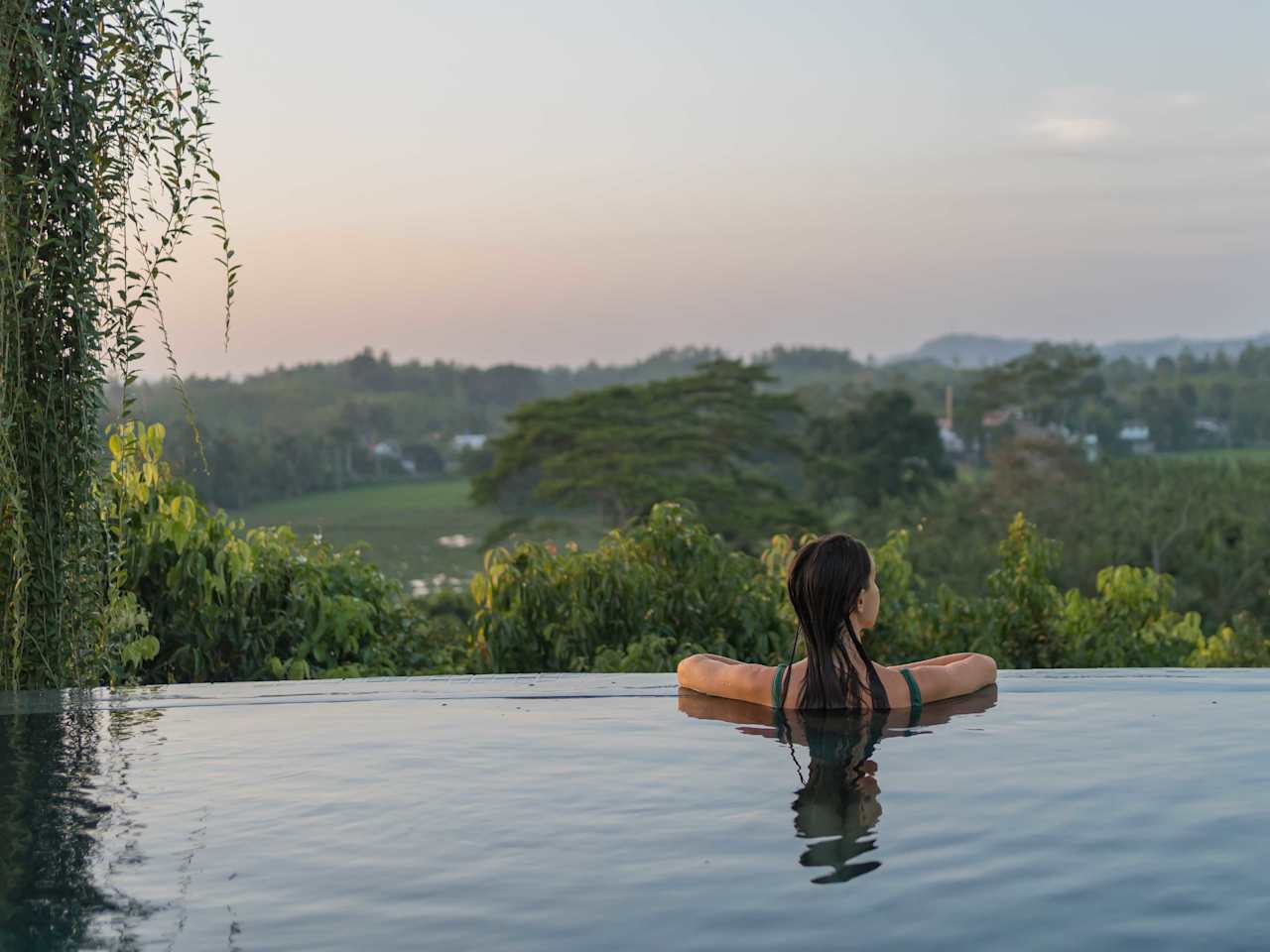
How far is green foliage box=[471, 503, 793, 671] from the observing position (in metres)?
7.40

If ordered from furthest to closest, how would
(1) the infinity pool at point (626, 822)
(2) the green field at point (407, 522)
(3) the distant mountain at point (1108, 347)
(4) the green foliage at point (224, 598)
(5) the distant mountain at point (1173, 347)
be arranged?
(5) the distant mountain at point (1173, 347), (3) the distant mountain at point (1108, 347), (2) the green field at point (407, 522), (4) the green foliage at point (224, 598), (1) the infinity pool at point (626, 822)

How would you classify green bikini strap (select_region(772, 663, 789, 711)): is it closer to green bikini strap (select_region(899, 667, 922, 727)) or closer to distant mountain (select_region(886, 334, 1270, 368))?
green bikini strap (select_region(899, 667, 922, 727))

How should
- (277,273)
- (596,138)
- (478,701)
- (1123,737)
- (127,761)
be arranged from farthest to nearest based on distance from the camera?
(277,273) < (596,138) < (478,701) < (1123,737) < (127,761)

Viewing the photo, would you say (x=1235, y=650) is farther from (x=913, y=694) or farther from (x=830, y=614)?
(x=830, y=614)

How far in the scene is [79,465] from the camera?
4656 millimetres

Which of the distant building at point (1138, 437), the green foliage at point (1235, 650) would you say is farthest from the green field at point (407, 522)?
the green foliage at point (1235, 650)

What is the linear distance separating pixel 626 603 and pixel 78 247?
3.78m

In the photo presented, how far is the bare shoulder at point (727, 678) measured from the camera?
165 inches

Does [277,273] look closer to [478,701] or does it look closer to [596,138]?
[596,138]

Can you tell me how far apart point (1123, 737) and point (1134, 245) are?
134 feet

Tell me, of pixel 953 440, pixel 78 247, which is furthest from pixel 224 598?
pixel 953 440

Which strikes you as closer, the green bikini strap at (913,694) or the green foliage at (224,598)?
the green bikini strap at (913,694)

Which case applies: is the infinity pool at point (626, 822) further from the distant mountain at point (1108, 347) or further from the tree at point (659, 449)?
the distant mountain at point (1108, 347)

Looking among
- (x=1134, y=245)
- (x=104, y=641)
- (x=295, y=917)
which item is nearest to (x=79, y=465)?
(x=104, y=641)
